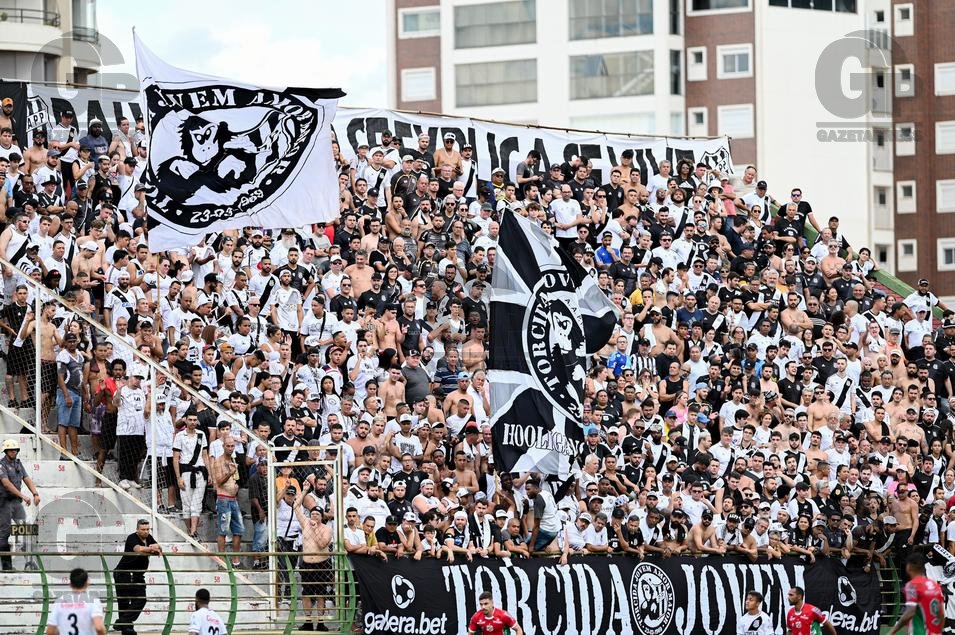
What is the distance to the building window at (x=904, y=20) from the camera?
73125mm

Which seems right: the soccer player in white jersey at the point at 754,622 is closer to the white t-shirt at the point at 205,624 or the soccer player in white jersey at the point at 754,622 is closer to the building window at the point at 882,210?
the white t-shirt at the point at 205,624

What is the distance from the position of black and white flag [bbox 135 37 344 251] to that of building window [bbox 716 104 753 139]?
46013mm

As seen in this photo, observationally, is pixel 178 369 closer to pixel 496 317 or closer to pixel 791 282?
pixel 496 317

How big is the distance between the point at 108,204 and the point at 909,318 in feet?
46.5

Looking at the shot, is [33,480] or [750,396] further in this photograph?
[750,396]

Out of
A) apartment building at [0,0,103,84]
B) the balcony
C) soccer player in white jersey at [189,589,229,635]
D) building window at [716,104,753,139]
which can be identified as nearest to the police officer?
soccer player in white jersey at [189,589,229,635]

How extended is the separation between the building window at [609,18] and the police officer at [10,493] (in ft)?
156

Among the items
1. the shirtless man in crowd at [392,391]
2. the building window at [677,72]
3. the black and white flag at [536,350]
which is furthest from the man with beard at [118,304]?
the building window at [677,72]

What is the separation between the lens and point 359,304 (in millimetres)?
26203

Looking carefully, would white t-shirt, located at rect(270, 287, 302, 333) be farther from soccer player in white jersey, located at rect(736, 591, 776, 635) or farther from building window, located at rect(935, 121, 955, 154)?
building window, located at rect(935, 121, 955, 154)

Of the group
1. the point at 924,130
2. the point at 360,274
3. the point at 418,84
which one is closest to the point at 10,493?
the point at 360,274

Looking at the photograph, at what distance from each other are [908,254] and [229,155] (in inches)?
2198

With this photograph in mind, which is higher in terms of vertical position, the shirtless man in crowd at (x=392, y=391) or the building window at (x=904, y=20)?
the building window at (x=904, y=20)

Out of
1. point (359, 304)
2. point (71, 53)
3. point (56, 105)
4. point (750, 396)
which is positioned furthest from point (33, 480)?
point (71, 53)
